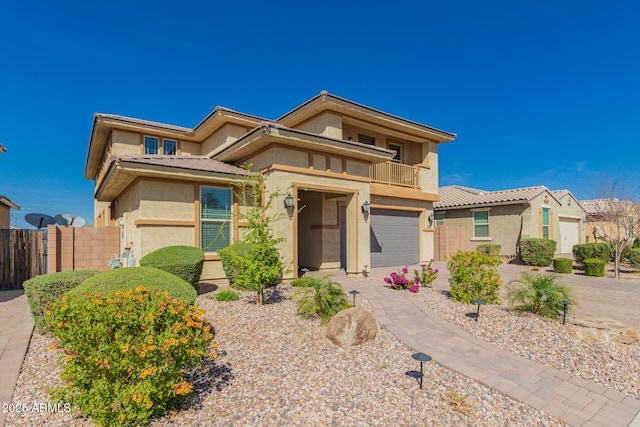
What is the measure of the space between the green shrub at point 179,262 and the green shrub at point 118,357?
438 cm

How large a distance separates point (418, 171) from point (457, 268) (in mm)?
8752

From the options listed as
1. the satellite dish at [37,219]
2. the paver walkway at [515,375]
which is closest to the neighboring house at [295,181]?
the satellite dish at [37,219]

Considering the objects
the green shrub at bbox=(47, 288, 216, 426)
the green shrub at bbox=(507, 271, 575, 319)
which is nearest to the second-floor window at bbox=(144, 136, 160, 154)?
the green shrub at bbox=(47, 288, 216, 426)

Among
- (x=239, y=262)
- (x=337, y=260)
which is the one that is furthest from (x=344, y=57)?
(x=239, y=262)

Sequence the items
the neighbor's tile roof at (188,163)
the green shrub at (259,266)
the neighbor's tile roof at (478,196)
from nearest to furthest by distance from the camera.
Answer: the green shrub at (259,266)
the neighbor's tile roof at (188,163)
the neighbor's tile roof at (478,196)

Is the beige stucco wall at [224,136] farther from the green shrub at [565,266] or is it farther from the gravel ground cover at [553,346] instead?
the green shrub at [565,266]

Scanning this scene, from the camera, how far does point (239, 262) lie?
7141mm

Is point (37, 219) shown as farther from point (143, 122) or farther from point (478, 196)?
point (478, 196)

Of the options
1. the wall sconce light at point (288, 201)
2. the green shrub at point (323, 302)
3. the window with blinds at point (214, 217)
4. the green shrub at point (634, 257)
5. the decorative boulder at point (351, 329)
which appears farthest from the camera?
the green shrub at point (634, 257)

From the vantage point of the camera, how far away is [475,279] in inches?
300

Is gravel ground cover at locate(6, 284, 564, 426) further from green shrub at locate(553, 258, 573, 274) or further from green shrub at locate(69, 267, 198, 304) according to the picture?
green shrub at locate(553, 258, 573, 274)

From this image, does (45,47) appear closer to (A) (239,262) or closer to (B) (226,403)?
(A) (239,262)

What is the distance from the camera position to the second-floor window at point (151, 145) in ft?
50.1

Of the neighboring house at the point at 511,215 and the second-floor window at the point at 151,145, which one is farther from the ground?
the second-floor window at the point at 151,145
